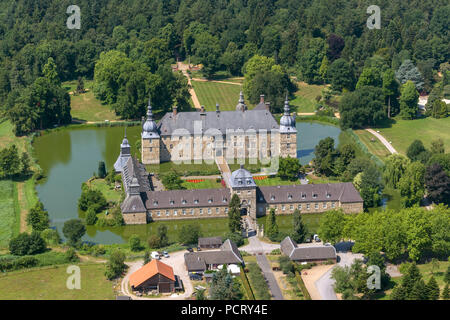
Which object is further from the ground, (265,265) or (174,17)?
(174,17)

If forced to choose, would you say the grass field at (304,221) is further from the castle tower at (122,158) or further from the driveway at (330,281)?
the castle tower at (122,158)

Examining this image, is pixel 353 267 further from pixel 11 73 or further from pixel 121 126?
pixel 11 73

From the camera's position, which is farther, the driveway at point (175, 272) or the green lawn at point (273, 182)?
the green lawn at point (273, 182)

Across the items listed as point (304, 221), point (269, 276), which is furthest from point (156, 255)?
point (304, 221)

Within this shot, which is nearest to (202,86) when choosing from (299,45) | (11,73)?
(299,45)

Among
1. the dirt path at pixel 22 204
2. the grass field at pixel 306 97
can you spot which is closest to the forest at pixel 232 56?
→ the grass field at pixel 306 97

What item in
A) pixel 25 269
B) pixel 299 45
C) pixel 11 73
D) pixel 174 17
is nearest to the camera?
pixel 25 269
